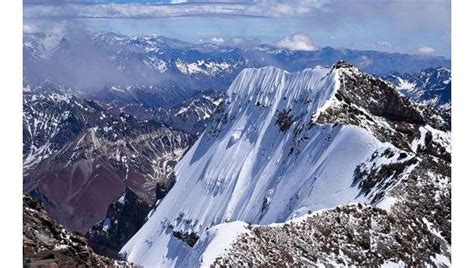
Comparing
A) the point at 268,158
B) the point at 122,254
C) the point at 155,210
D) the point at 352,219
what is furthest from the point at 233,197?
the point at 352,219

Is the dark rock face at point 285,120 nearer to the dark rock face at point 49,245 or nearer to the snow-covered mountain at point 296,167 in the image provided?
the snow-covered mountain at point 296,167

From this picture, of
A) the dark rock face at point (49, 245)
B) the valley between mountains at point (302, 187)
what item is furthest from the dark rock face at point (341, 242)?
the dark rock face at point (49, 245)

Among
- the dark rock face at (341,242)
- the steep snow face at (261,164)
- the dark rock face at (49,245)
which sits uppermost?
the dark rock face at (49,245)

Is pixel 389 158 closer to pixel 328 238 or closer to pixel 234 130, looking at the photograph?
pixel 328 238

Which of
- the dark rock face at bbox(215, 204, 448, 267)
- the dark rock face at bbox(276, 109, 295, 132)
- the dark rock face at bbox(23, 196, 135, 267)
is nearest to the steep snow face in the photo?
the dark rock face at bbox(276, 109, 295, 132)

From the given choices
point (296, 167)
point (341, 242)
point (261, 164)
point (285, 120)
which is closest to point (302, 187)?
point (296, 167)

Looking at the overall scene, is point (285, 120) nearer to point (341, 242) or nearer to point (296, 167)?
point (296, 167)
